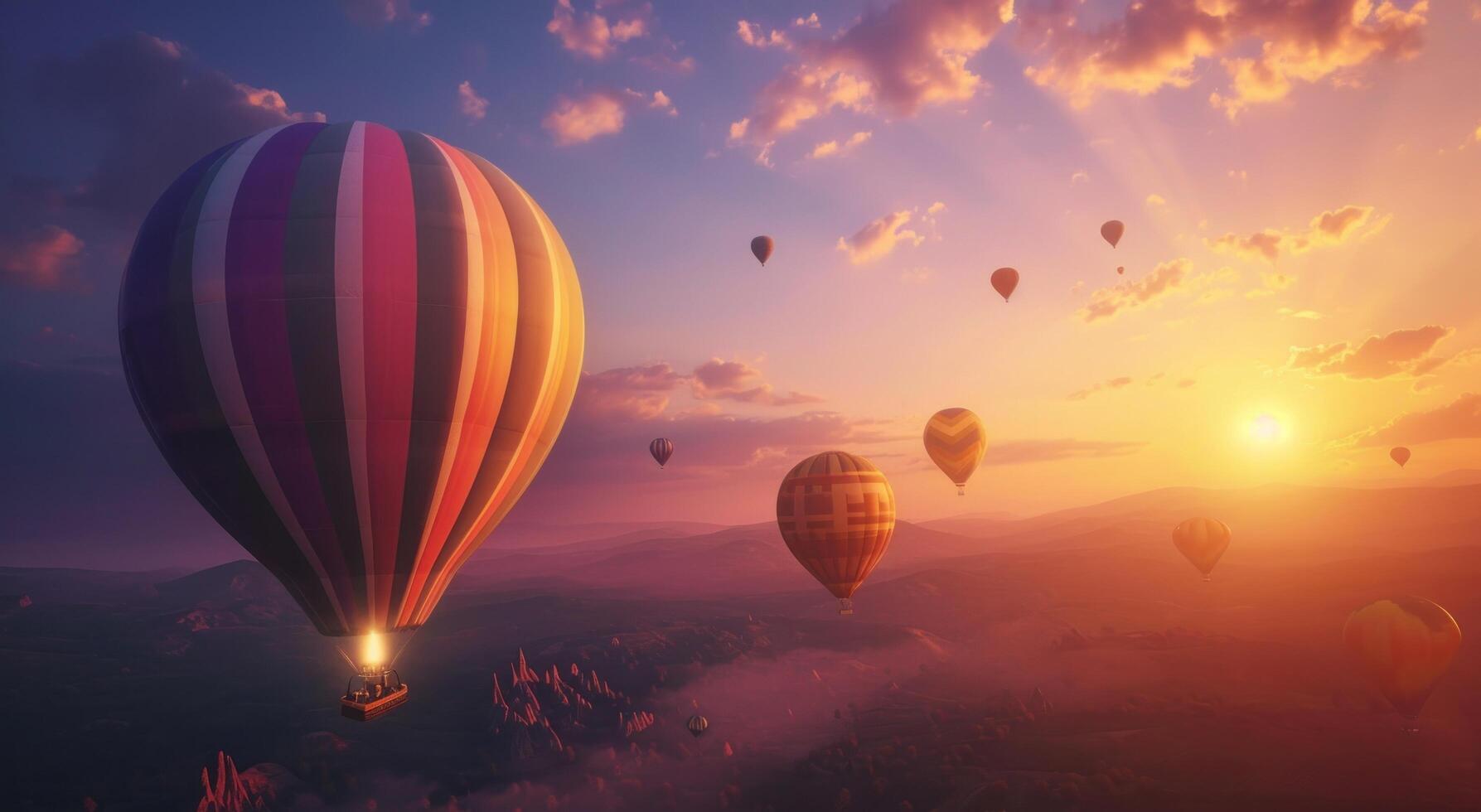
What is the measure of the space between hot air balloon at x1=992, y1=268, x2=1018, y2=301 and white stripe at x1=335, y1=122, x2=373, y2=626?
41.6m

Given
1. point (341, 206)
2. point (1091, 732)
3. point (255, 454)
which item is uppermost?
point (341, 206)

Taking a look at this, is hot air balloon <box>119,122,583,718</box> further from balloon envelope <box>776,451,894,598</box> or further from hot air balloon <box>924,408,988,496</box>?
hot air balloon <box>924,408,988,496</box>

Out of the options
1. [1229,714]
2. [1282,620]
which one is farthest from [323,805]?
[1282,620]

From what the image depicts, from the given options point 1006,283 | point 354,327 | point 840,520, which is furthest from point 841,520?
point 354,327

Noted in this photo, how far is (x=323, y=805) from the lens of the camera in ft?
312

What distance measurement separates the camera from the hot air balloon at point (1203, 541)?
6562cm

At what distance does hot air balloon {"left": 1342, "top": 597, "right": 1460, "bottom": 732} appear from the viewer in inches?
1490

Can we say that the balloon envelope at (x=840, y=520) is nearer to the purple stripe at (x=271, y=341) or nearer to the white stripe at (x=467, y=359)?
the white stripe at (x=467, y=359)

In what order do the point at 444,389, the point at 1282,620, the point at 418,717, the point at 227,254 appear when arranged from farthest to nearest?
the point at 418,717, the point at 1282,620, the point at 444,389, the point at 227,254

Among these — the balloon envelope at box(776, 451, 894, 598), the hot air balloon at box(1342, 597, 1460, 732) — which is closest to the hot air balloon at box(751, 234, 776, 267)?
the balloon envelope at box(776, 451, 894, 598)

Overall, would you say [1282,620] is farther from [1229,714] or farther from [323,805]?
[323,805]

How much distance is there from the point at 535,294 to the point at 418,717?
447 ft

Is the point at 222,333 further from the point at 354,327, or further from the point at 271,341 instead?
the point at 354,327

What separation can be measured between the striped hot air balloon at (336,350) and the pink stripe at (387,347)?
0.14ft
